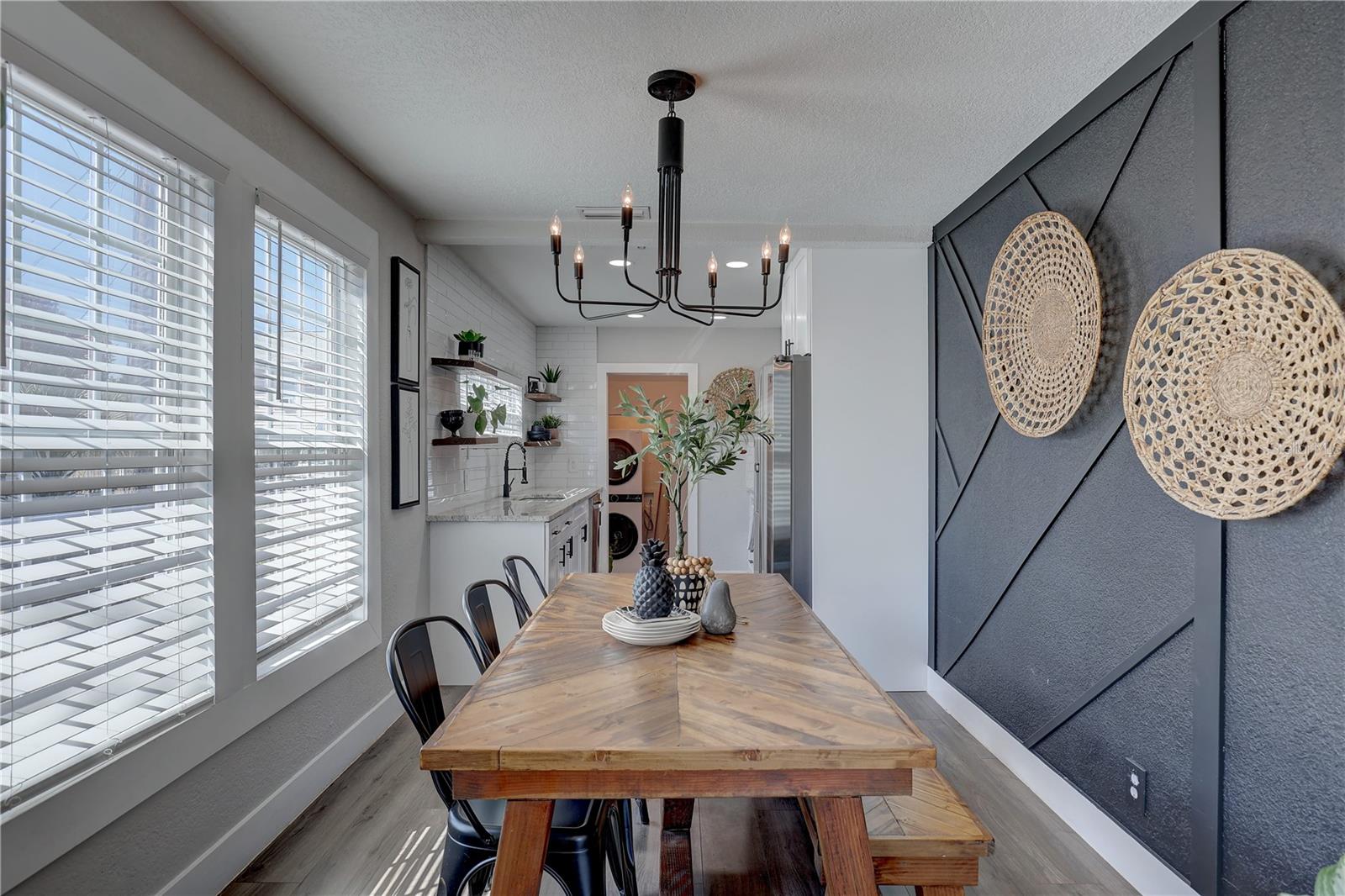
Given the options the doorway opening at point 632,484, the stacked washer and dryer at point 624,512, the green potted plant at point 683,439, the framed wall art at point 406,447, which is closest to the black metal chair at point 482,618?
the green potted plant at point 683,439

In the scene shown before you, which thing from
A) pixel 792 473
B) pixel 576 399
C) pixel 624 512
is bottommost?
pixel 624 512

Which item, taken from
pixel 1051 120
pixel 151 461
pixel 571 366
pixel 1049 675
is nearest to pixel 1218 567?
pixel 1049 675

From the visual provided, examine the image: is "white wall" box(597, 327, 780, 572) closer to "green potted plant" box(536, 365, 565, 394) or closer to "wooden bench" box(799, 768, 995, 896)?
"green potted plant" box(536, 365, 565, 394)

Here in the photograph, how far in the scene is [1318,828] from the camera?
1.50m

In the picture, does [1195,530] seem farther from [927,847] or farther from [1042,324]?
[927,847]

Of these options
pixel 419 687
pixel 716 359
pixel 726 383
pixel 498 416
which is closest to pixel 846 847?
Result: pixel 419 687

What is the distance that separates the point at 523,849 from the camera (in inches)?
52.9

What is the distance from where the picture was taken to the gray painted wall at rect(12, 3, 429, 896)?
64.1 inches

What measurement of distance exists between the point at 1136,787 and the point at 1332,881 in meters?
1.13

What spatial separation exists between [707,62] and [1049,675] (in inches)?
95.6

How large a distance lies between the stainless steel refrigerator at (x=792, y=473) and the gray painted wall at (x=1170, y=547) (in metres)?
0.90

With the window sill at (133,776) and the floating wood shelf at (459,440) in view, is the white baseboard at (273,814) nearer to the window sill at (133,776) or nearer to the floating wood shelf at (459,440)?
the window sill at (133,776)

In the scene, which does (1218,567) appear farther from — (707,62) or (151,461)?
(151,461)

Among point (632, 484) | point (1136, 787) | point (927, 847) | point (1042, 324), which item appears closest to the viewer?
point (927, 847)
